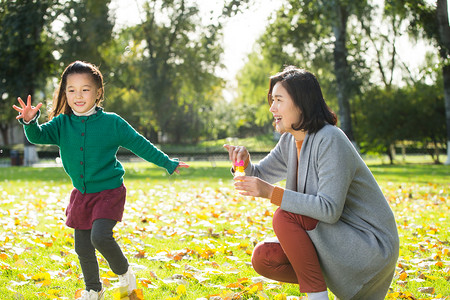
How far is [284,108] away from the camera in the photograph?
9.41 feet

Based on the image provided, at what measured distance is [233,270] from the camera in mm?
3834

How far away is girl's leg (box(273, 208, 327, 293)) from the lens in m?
2.67

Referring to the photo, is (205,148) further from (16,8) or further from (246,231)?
(246,231)

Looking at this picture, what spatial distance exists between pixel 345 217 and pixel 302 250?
314 mm

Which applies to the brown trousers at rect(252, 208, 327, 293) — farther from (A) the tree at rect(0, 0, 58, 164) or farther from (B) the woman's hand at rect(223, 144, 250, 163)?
(A) the tree at rect(0, 0, 58, 164)

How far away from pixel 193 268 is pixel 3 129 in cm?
4727

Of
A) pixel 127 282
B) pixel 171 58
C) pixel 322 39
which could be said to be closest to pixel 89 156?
pixel 127 282

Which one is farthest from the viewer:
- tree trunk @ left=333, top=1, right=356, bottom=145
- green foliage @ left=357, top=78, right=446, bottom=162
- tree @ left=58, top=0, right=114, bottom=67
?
green foliage @ left=357, top=78, right=446, bottom=162

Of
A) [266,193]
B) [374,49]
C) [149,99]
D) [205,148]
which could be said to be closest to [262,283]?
[266,193]

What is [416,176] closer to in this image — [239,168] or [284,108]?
[239,168]

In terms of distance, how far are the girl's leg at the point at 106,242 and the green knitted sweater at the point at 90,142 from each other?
0.23 m

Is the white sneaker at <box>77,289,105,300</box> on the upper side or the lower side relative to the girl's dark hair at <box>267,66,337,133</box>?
lower

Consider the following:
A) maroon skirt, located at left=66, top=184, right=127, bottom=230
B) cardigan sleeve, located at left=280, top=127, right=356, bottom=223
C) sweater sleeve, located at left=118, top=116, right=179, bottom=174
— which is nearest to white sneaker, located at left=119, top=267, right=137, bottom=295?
maroon skirt, located at left=66, top=184, right=127, bottom=230

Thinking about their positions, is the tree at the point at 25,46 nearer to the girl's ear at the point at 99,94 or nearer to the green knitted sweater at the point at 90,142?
the girl's ear at the point at 99,94
